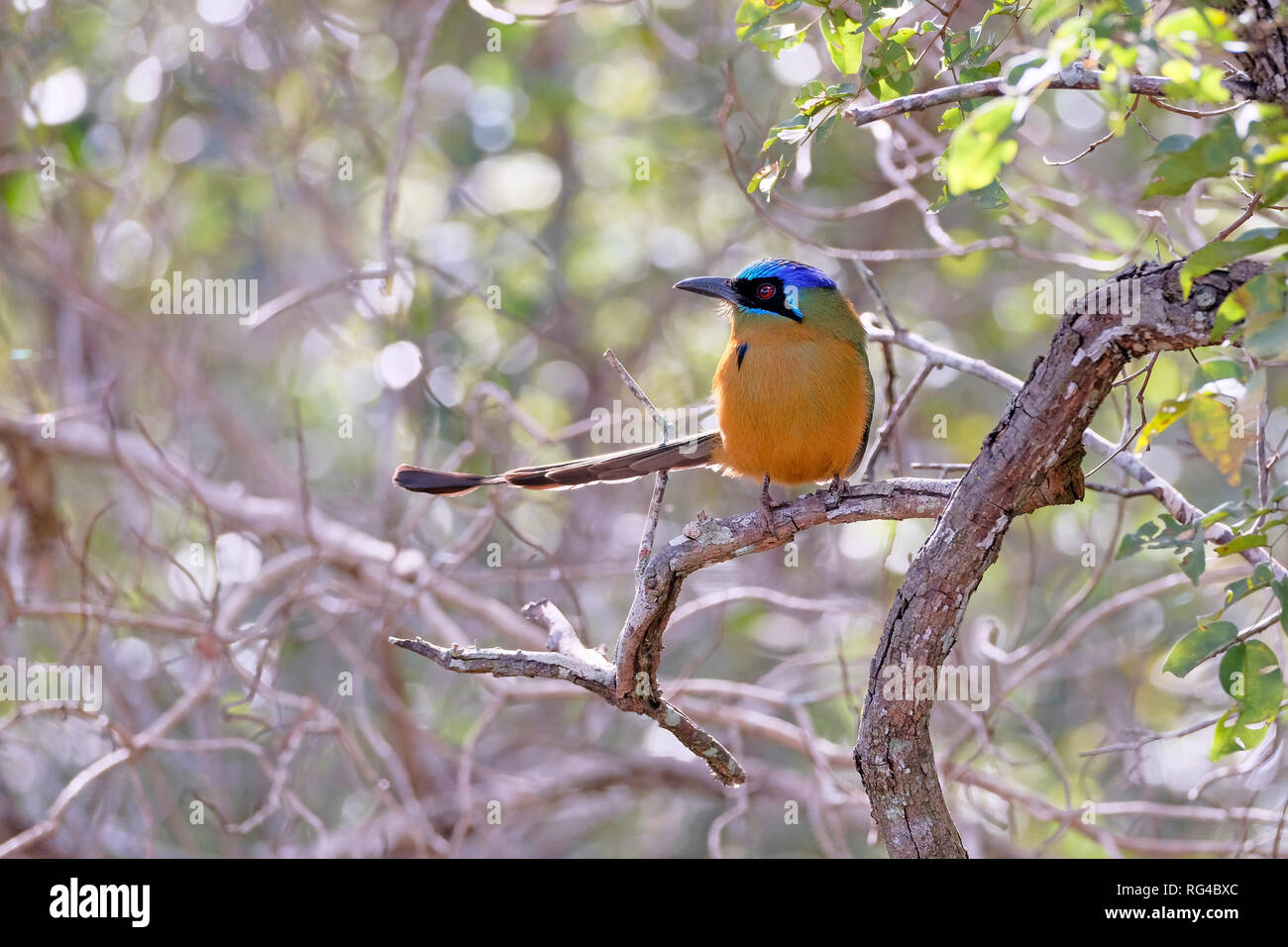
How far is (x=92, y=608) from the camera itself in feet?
20.9

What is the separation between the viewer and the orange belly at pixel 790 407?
171 inches

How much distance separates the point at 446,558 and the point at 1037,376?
4319mm

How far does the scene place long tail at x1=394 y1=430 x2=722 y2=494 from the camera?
4.35m

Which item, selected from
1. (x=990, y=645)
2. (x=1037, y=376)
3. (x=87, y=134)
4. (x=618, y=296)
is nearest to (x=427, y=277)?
(x=618, y=296)

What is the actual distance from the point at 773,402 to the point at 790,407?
6 centimetres

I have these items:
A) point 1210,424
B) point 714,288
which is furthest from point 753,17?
point 714,288

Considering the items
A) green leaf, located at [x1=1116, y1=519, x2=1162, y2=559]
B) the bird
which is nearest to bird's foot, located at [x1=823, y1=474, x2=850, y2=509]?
the bird

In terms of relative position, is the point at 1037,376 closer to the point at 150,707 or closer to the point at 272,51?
the point at 150,707

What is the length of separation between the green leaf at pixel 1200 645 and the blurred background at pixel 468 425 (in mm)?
3355

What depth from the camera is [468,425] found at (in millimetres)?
7270

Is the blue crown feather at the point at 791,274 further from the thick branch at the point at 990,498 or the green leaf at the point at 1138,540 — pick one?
the green leaf at the point at 1138,540

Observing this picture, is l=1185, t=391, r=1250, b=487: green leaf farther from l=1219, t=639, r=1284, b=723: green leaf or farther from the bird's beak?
the bird's beak

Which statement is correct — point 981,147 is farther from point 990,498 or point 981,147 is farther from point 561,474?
point 561,474

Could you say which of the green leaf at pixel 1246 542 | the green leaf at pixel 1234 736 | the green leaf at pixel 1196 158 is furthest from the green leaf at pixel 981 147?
the green leaf at pixel 1234 736
